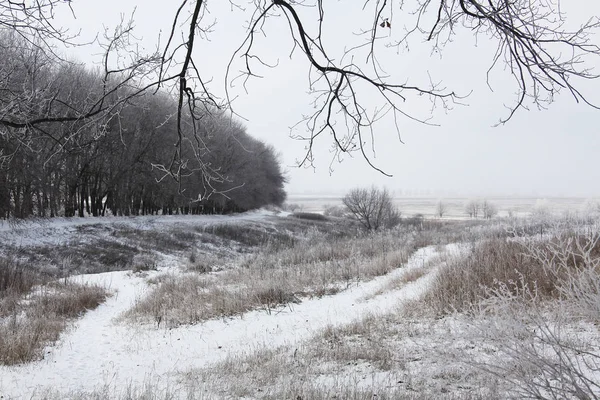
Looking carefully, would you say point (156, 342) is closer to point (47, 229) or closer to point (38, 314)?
point (38, 314)

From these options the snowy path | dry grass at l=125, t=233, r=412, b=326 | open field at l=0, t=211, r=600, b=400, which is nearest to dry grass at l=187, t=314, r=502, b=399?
open field at l=0, t=211, r=600, b=400

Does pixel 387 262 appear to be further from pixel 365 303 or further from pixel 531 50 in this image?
pixel 531 50

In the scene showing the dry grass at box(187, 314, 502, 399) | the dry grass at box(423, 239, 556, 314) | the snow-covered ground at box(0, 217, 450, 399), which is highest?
the dry grass at box(423, 239, 556, 314)

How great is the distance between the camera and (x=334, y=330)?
620 centimetres

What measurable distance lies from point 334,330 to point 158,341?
2.96m

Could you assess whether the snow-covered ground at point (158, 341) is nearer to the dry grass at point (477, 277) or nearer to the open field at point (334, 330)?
the open field at point (334, 330)

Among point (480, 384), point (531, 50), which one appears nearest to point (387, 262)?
point (480, 384)

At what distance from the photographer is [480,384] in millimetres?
3559

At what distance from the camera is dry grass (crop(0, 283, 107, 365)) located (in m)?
5.57

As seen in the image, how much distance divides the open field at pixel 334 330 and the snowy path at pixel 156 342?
0.04 m

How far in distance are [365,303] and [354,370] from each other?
3989 millimetres

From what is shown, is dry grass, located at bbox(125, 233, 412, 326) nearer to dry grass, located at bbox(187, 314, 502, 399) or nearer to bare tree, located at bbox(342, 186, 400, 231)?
dry grass, located at bbox(187, 314, 502, 399)

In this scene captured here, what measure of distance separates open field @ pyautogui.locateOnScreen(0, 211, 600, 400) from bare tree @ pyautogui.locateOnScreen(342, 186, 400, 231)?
3150 centimetres

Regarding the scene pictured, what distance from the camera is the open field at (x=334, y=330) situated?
325cm
